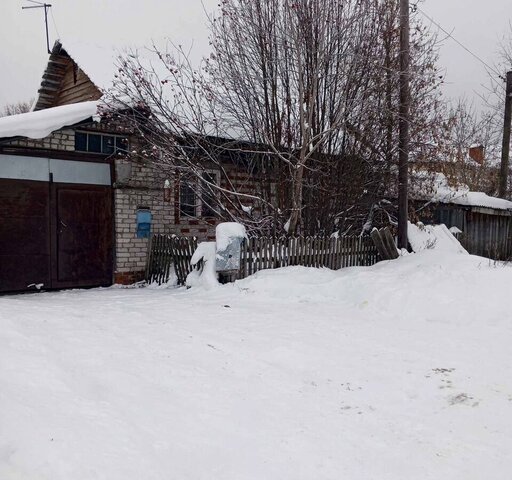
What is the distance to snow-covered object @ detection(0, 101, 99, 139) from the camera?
297 inches

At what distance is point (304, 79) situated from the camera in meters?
9.04

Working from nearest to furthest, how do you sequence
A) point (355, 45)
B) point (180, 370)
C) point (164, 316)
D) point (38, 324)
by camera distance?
point (180, 370) → point (38, 324) → point (164, 316) → point (355, 45)

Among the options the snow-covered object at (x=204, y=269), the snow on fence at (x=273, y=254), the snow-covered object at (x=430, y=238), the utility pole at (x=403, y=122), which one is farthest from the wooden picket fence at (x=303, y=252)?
→ the snow-covered object at (x=430, y=238)

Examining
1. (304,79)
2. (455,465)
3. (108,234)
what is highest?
(304,79)

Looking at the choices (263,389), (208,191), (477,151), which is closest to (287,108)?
Answer: (208,191)

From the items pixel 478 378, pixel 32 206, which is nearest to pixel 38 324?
pixel 478 378

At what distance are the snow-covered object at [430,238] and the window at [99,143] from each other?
6364mm

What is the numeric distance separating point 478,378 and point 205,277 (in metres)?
4.86

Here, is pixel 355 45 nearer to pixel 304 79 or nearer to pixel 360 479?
pixel 304 79

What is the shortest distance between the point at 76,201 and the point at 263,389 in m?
6.74

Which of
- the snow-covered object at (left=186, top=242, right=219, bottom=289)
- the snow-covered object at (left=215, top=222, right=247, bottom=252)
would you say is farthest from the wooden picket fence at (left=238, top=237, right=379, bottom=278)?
the snow-covered object at (left=186, top=242, right=219, bottom=289)

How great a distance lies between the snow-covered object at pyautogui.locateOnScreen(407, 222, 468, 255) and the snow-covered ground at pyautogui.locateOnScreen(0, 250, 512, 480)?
3581mm

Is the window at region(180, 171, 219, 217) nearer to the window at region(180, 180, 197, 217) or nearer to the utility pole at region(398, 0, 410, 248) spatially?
the window at region(180, 180, 197, 217)

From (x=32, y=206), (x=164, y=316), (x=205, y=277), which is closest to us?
(x=164, y=316)
